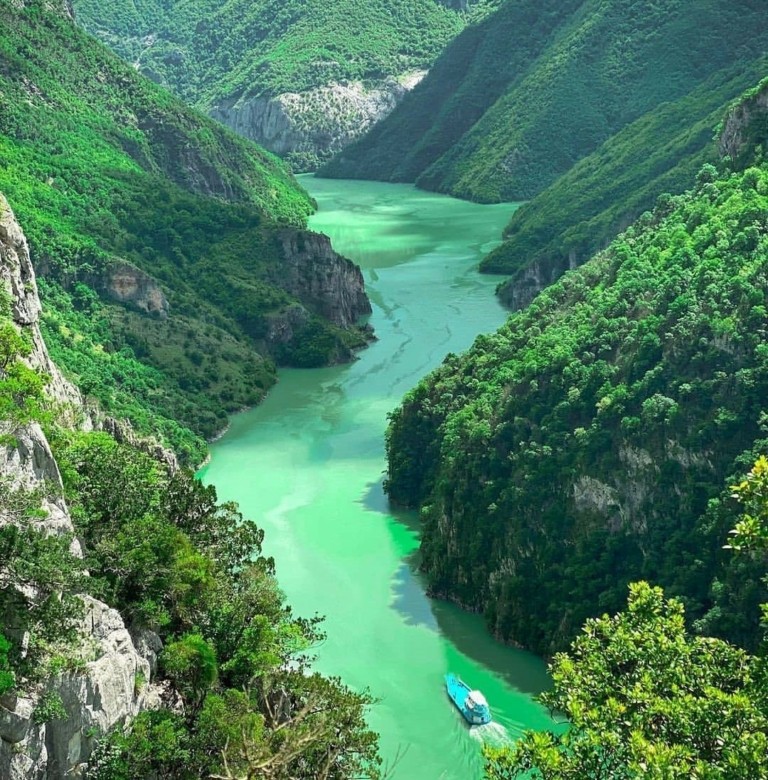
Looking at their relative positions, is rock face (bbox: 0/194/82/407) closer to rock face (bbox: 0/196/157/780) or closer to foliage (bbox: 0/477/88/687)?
rock face (bbox: 0/196/157/780)

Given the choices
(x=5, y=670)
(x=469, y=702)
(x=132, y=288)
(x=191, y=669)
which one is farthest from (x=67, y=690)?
(x=132, y=288)

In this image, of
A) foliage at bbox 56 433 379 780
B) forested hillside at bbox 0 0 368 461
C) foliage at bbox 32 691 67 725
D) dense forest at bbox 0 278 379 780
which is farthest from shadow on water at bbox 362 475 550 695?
foliage at bbox 32 691 67 725

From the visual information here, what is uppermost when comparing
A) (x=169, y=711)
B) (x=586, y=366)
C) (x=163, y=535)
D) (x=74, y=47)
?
(x=74, y=47)

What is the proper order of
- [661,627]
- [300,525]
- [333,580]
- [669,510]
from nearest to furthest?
1. [661,627]
2. [669,510]
3. [333,580]
4. [300,525]

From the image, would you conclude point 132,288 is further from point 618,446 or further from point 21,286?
point 618,446

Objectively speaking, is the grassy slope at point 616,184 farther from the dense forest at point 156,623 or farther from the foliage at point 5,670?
the foliage at point 5,670

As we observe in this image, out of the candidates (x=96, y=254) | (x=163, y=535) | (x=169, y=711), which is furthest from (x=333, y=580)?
(x=96, y=254)

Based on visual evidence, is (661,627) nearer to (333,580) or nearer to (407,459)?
(333,580)
